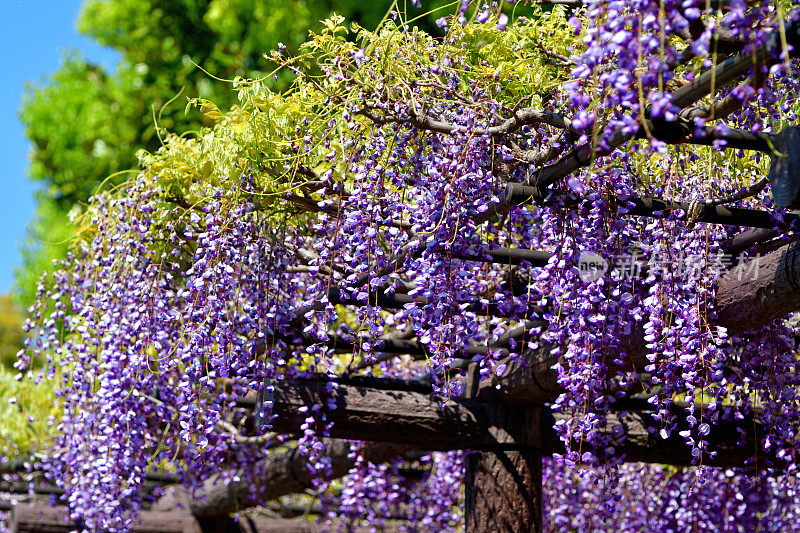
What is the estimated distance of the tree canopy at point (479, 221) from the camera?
3367mm

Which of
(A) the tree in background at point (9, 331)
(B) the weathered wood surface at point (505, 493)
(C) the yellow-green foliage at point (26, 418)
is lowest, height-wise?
(B) the weathered wood surface at point (505, 493)

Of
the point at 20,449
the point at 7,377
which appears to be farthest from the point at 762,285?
the point at 7,377

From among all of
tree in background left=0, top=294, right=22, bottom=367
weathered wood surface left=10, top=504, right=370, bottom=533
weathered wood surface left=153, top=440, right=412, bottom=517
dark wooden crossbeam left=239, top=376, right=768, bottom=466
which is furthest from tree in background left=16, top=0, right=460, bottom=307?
tree in background left=0, top=294, right=22, bottom=367

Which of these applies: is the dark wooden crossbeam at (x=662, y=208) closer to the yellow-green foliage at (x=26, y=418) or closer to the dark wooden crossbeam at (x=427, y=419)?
the dark wooden crossbeam at (x=427, y=419)

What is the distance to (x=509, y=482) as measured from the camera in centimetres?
533

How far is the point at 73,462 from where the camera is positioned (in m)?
6.07

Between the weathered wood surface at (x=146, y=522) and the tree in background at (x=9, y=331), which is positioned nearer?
the weathered wood surface at (x=146, y=522)

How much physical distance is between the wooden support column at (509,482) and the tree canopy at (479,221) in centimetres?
44

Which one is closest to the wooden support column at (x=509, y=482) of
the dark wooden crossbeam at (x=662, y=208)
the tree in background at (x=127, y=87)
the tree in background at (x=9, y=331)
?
the dark wooden crossbeam at (x=662, y=208)

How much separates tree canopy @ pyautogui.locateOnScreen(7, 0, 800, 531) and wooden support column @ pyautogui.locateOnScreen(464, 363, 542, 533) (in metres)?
0.44

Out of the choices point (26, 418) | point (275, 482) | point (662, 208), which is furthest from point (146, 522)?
point (662, 208)

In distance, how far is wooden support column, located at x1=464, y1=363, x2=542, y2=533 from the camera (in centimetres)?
527

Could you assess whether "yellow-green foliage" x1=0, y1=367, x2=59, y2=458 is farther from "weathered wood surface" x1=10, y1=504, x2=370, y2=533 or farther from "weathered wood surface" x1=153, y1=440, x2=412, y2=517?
"weathered wood surface" x1=153, y1=440, x2=412, y2=517

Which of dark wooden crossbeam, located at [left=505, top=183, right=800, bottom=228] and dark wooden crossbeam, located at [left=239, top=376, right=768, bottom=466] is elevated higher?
dark wooden crossbeam, located at [left=505, top=183, right=800, bottom=228]
